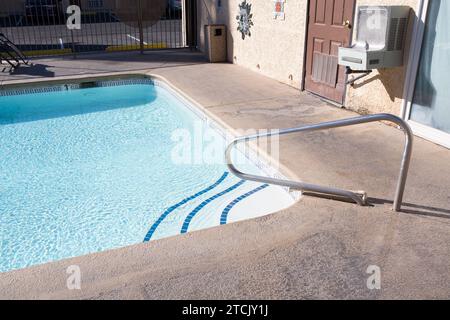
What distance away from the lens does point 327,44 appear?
264 inches

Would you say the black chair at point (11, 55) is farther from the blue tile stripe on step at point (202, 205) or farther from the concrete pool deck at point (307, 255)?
the concrete pool deck at point (307, 255)

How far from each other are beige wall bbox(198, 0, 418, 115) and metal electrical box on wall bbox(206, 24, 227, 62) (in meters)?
0.16

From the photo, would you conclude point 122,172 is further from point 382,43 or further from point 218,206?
point 382,43

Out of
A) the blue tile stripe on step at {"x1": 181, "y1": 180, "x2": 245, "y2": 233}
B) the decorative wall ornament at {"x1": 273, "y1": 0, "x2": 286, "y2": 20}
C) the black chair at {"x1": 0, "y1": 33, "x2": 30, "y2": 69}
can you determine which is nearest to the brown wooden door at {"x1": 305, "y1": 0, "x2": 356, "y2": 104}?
the decorative wall ornament at {"x1": 273, "y1": 0, "x2": 286, "y2": 20}

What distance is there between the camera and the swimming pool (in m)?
4.23

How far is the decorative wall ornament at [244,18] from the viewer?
9.05 m

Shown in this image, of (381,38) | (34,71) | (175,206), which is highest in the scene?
(381,38)

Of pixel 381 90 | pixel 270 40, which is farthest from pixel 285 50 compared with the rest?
pixel 381 90

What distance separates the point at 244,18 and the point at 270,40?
1.27 metres

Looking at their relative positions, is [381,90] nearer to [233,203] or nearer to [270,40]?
[233,203]

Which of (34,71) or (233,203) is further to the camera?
(34,71)

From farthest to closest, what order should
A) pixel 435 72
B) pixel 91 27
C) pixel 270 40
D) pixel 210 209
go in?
1. pixel 91 27
2. pixel 270 40
3. pixel 435 72
4. pixel 210 209

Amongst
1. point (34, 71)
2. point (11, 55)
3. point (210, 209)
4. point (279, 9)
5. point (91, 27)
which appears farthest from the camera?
point (91, 27)

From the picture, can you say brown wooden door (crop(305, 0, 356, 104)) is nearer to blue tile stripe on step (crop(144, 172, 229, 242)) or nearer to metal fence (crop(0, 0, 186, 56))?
blue tile stripe on step (crop(144, 172, 229, 242))
